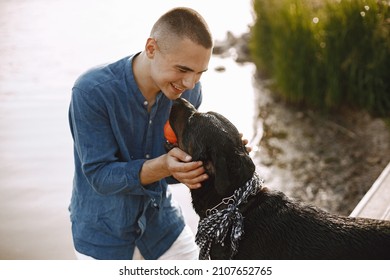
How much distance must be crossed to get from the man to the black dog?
128mm

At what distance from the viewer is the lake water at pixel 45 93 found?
3.70 metres

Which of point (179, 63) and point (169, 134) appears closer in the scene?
point (179, 63)

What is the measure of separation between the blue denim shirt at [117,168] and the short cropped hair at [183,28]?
0.83ft

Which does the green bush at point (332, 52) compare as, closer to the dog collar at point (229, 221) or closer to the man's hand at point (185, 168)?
the dog collar at point (229, 221)

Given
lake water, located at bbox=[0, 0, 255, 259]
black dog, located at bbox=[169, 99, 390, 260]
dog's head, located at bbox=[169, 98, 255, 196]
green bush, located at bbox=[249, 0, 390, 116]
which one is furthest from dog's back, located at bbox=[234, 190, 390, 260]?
green bush, located at bbox=[249, 0, 390, 116]

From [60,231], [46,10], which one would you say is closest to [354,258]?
[60,231]

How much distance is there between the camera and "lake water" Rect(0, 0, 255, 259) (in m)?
3.70

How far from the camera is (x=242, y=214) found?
254 centimetres

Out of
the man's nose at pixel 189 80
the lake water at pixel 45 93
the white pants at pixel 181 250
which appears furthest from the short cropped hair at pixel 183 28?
the lake water at pixel 45 93

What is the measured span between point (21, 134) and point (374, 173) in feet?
11.3

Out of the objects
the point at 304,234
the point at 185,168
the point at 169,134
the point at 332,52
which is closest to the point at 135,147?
the point at 169,134

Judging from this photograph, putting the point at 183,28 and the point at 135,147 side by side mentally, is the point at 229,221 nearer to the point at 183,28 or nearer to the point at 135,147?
the point at 135,147

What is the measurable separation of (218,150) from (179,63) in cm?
50
